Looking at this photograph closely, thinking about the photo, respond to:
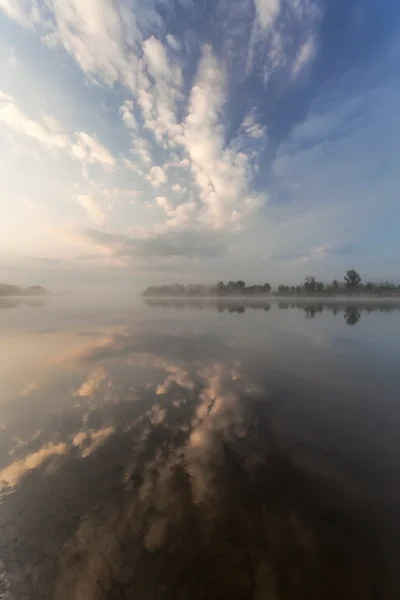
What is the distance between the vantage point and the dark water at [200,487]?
4.48 m

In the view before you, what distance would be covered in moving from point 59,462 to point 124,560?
Result: 4101 millimetres

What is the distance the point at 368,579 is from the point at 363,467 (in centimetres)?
342

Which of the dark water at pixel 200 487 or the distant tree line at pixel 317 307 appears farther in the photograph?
the distant tree line at pixel 317 307

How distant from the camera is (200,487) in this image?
654 centimetres

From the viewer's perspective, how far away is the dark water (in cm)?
448

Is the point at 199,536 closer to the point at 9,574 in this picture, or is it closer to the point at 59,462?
the point at 9,574

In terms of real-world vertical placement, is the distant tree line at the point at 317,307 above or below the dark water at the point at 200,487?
below

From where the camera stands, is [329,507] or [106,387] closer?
[329,507]

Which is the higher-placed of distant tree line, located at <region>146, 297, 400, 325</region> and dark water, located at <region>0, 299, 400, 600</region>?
dark water, located at <region>0, 299, 400, 600</region>

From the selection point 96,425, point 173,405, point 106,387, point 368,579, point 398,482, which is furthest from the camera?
point 106,387

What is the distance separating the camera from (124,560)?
15.5 ft

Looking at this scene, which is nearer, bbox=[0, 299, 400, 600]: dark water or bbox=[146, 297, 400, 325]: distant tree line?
bbox=[0, 299, 400, 600]: dark water

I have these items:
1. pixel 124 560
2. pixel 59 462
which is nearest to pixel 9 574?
pixel 124 560

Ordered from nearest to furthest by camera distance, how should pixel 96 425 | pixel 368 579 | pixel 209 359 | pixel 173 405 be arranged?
1. pixel 368 579
2. pixel 96 425
3. pixel 173 405
4. pixel 209 359
